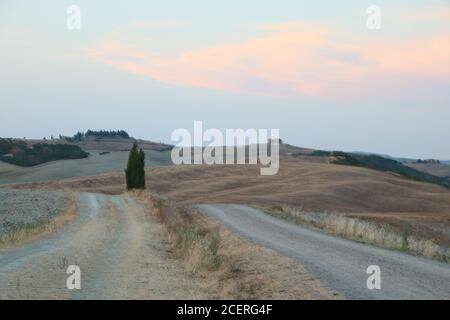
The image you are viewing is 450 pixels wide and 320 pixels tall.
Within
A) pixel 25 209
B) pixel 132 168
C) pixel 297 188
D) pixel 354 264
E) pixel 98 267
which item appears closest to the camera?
pixel 98 267

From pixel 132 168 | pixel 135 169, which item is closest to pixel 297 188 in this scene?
pixel 135 169

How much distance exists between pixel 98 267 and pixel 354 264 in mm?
5762

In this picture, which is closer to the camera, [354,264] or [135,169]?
[354,264]

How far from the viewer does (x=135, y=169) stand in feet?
180

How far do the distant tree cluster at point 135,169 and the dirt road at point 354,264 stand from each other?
28.6m

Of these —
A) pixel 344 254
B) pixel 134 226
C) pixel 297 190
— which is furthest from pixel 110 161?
pixel 344 254

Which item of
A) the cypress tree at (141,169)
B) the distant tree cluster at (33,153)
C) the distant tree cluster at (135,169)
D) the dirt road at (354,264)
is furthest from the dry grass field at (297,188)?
the distant tree cluster at (33,153)

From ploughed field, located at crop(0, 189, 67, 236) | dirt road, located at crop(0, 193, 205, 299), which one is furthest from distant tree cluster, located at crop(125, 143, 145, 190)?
dirt road, located at crop(0, 193, 205, 299)

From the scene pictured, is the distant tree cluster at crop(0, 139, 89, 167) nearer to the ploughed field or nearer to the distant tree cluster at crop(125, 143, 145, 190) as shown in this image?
the distant tree cluster at crop(125, 143, 145, 190)

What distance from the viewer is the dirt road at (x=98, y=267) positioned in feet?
38.7

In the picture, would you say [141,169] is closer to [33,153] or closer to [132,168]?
[132,168]

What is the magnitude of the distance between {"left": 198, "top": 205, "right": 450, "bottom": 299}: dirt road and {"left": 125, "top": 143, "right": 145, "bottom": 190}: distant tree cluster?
2856cm

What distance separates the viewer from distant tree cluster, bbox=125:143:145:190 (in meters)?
54.3

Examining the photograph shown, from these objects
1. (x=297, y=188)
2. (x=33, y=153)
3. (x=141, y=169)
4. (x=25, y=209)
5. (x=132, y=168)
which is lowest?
(x=33, y=153)
